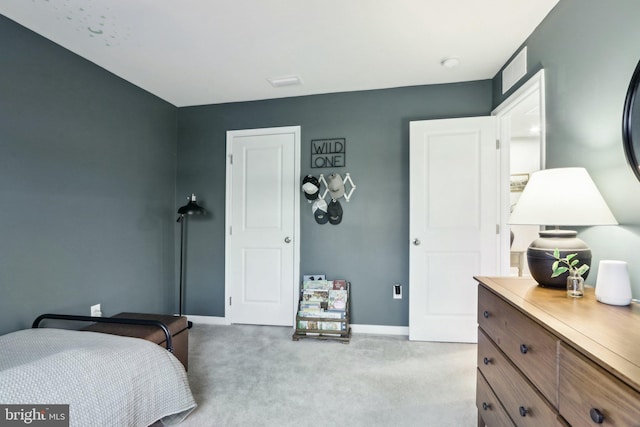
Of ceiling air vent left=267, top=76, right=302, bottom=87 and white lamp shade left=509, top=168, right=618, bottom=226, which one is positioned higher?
ceiling air vent left=267, top=76, right=302, bottom=87

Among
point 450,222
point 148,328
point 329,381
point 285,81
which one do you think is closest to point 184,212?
point 148,328

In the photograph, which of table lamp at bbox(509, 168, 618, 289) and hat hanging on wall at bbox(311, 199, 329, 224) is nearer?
table lamp at bbox(509, 168, 618, 289)

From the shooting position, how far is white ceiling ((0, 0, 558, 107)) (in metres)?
1.78

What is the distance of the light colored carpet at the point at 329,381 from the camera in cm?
171

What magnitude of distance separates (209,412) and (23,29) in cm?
273

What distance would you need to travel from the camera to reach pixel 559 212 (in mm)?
1238

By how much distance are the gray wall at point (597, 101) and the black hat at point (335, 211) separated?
5.65 ft

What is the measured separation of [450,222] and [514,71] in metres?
1.30

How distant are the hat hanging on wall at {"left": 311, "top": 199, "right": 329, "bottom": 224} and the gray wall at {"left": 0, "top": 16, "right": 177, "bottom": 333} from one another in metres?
1.64

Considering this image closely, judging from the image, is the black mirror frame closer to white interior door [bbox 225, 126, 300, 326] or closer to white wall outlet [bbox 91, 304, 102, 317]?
white interior door [bbox 225, 126, 300, 326]

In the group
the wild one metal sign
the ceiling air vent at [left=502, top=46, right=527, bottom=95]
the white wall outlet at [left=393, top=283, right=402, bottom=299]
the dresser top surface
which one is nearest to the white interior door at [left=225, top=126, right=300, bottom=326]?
the wild one metal sign

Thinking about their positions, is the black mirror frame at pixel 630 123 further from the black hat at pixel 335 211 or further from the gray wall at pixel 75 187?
the gray wall at pixel 75 187

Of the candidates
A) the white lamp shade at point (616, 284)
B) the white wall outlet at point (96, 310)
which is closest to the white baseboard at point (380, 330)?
the white lamp shade at point (616, 284)

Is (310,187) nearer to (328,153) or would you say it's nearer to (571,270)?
(328,153)
